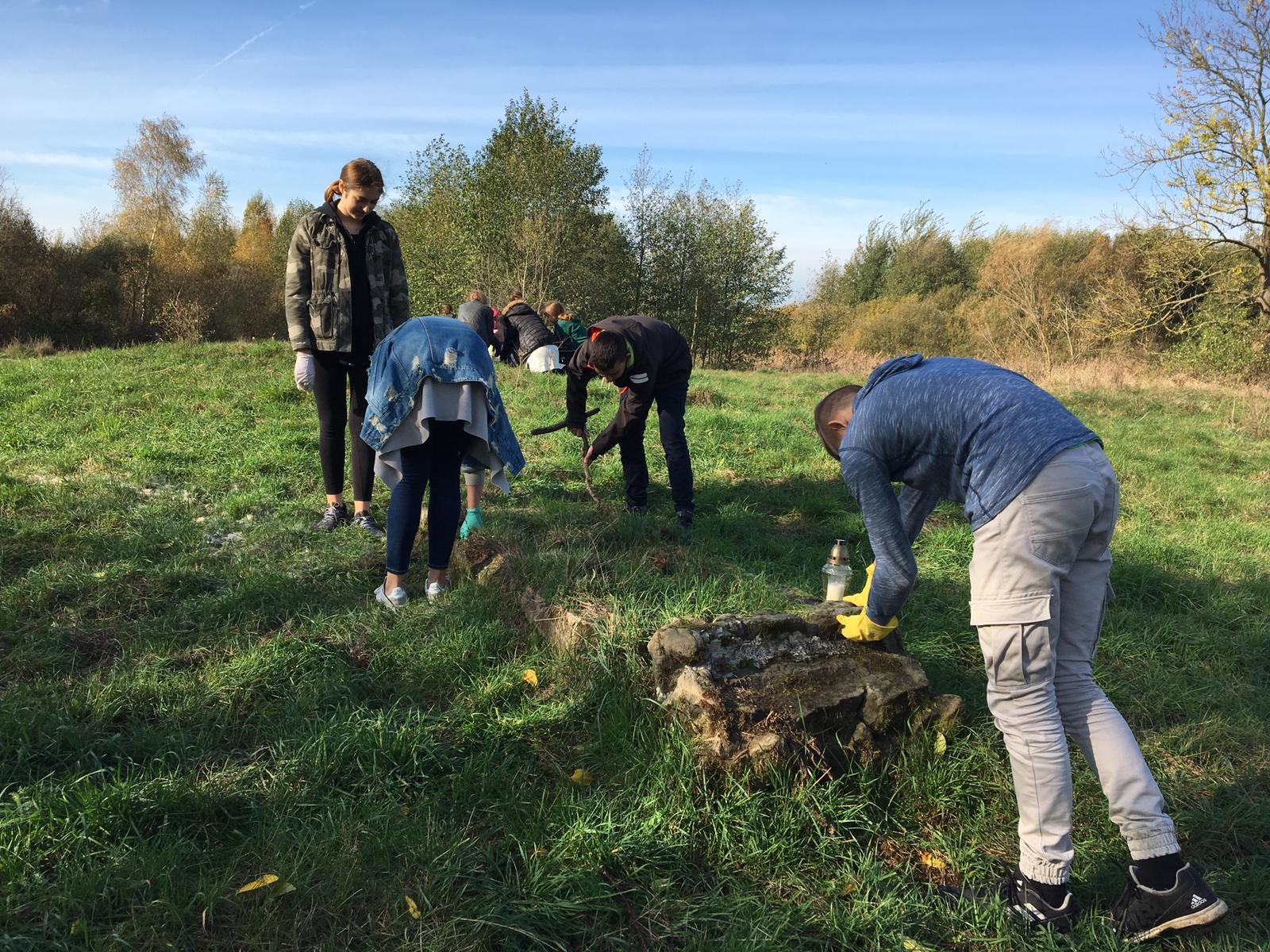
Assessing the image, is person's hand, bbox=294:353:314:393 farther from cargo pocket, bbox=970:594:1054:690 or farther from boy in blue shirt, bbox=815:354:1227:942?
cargo pocket, bbox=970:594:1054:690

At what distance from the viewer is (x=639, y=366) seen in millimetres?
5070

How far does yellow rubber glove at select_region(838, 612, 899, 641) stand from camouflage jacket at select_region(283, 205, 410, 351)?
3133 millimetres

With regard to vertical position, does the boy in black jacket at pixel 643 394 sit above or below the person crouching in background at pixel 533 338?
below

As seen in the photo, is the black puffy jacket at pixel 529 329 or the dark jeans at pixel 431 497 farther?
the black puffy jacket at pixel 529 329

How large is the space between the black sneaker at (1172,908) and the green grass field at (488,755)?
0.24 feet

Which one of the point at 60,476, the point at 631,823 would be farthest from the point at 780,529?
the point at 60,476

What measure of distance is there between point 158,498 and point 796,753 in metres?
4.83

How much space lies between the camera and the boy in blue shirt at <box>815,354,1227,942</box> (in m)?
2.06

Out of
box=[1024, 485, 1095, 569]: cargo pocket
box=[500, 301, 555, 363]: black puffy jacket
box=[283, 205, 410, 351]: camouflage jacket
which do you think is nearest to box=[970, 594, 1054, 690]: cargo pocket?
box=[1024, 485, 1095, 569]: cargo pocket

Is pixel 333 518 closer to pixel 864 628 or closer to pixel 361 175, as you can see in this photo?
pixel 361 175

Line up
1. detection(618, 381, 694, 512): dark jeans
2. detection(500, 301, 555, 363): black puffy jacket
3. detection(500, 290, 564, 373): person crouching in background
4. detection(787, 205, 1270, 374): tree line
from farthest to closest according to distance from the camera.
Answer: detection(787, 205, 1270, 374): tree line
detection(500, 301, 555, 363): black puffy jacket
detection(500, 290, 564, 373): person crouching in background
detection(618, 381, 694, 512): dark jeans

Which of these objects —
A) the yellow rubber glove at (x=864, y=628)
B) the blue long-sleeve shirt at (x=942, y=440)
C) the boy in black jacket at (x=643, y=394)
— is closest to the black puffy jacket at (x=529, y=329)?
the boy in black jacket at (x=643, y=394)

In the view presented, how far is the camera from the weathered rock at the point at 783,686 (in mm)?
2588

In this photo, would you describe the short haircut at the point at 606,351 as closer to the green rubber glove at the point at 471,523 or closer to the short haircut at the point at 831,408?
the green rubber glove at the point at 471,523
